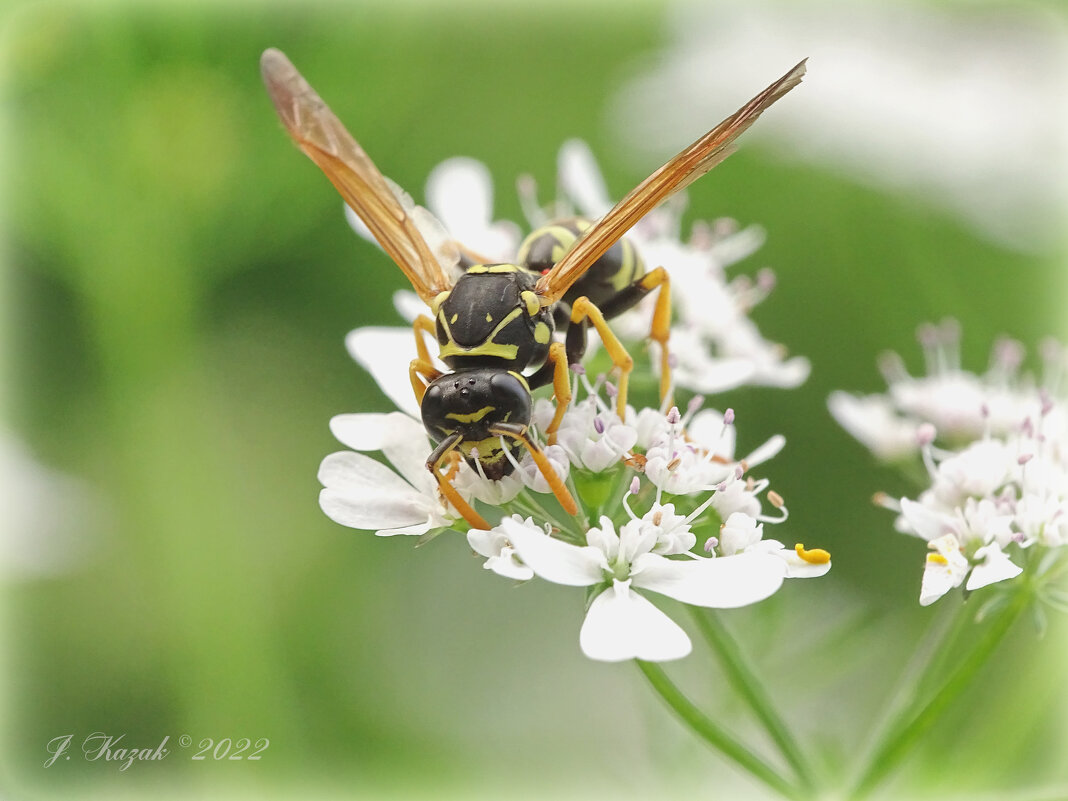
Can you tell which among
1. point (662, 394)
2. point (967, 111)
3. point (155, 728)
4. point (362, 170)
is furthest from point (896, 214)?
point (155, 728)

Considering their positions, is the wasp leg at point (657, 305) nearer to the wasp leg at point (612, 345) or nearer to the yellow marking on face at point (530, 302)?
the wasp leg at point (612, 345)

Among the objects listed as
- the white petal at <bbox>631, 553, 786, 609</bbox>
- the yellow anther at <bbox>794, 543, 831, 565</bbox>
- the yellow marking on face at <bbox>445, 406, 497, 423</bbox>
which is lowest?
the yellow anther at <bbox>794, 543, 831, 565</bbox>

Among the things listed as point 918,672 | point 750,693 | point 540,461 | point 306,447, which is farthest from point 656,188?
point 306,447

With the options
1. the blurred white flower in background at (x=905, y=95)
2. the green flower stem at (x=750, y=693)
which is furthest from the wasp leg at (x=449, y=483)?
the blurred white flower in background at (x=905, y=95)

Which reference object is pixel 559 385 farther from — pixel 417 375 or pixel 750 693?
pixel 750 693

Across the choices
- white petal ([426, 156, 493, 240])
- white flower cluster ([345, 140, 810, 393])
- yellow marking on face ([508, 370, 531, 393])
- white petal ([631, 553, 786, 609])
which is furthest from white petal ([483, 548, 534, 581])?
white petal ([426, 156, 493, 240])

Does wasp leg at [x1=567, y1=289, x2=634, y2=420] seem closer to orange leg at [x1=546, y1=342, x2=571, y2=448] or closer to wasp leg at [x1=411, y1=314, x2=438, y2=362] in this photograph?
orange leg at [x1=546, y1=342, x2=571, y2=448]

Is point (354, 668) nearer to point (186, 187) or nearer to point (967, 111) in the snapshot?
point (186, 187)
